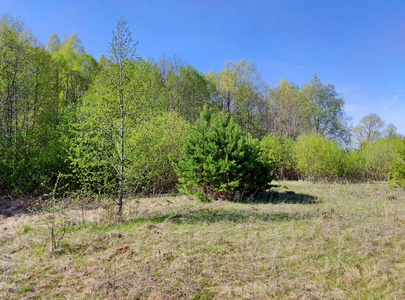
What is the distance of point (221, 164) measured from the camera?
8.16 meters

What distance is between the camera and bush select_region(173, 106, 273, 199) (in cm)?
824

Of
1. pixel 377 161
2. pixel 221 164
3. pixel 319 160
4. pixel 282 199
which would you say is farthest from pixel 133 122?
pixel 377 161

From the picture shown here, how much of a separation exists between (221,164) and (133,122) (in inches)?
125

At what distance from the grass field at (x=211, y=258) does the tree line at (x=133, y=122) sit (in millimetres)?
1660

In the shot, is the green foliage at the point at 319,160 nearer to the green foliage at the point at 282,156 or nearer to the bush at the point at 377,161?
the green foliage at the point at 282,156

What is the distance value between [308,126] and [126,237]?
2820cm

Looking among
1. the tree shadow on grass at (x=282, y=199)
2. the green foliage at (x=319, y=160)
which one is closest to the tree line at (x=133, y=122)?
the green foliage at (x=319, y=160)

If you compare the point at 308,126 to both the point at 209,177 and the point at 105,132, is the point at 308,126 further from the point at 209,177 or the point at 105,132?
the point at 105,132

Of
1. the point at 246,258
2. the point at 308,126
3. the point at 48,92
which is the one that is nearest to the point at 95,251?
the point at 246,258

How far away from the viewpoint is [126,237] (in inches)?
183

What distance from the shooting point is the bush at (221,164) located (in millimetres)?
8242

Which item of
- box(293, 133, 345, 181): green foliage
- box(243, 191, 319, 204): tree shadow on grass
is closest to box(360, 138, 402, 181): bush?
box(293, 133, 345, 181): green foliage

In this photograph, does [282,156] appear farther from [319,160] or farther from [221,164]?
[221,164]

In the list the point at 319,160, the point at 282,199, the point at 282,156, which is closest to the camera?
the point at 282,199
